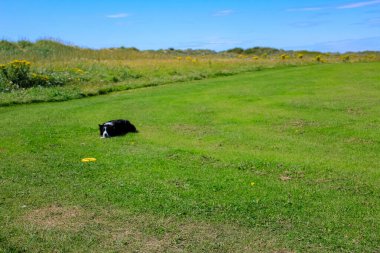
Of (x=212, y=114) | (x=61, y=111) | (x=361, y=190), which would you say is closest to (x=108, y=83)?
(x=61, y=111)

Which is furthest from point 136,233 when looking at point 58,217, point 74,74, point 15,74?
point 74,74

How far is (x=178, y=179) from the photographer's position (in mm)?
7395

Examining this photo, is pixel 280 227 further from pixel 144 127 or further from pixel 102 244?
pixel 144 127

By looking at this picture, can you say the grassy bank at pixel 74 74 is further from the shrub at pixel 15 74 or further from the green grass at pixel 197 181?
the green grass at pixel 197 181

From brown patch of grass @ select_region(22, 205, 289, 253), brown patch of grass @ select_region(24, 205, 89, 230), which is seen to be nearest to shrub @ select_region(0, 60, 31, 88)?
brown patch of grass @ select_region(24, 205, 89, 230)

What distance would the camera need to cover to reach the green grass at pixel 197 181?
5.25 m

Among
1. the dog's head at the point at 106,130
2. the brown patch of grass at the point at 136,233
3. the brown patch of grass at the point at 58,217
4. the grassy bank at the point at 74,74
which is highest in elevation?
the grassy bank at the point at 74,74

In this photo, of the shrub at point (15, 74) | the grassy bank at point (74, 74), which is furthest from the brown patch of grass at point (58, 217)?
the shrub at point (15, 74)

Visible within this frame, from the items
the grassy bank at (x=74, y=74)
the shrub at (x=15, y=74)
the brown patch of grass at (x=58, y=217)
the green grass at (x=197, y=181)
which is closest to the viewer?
the green grass at (x=197, y=181)

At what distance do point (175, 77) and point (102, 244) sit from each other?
69.8ft

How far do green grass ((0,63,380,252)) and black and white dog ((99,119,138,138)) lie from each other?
0.35 m

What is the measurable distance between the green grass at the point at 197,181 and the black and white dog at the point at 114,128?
355mm

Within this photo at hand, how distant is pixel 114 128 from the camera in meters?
11.1

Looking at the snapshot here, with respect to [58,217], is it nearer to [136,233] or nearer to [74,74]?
[136,233]
